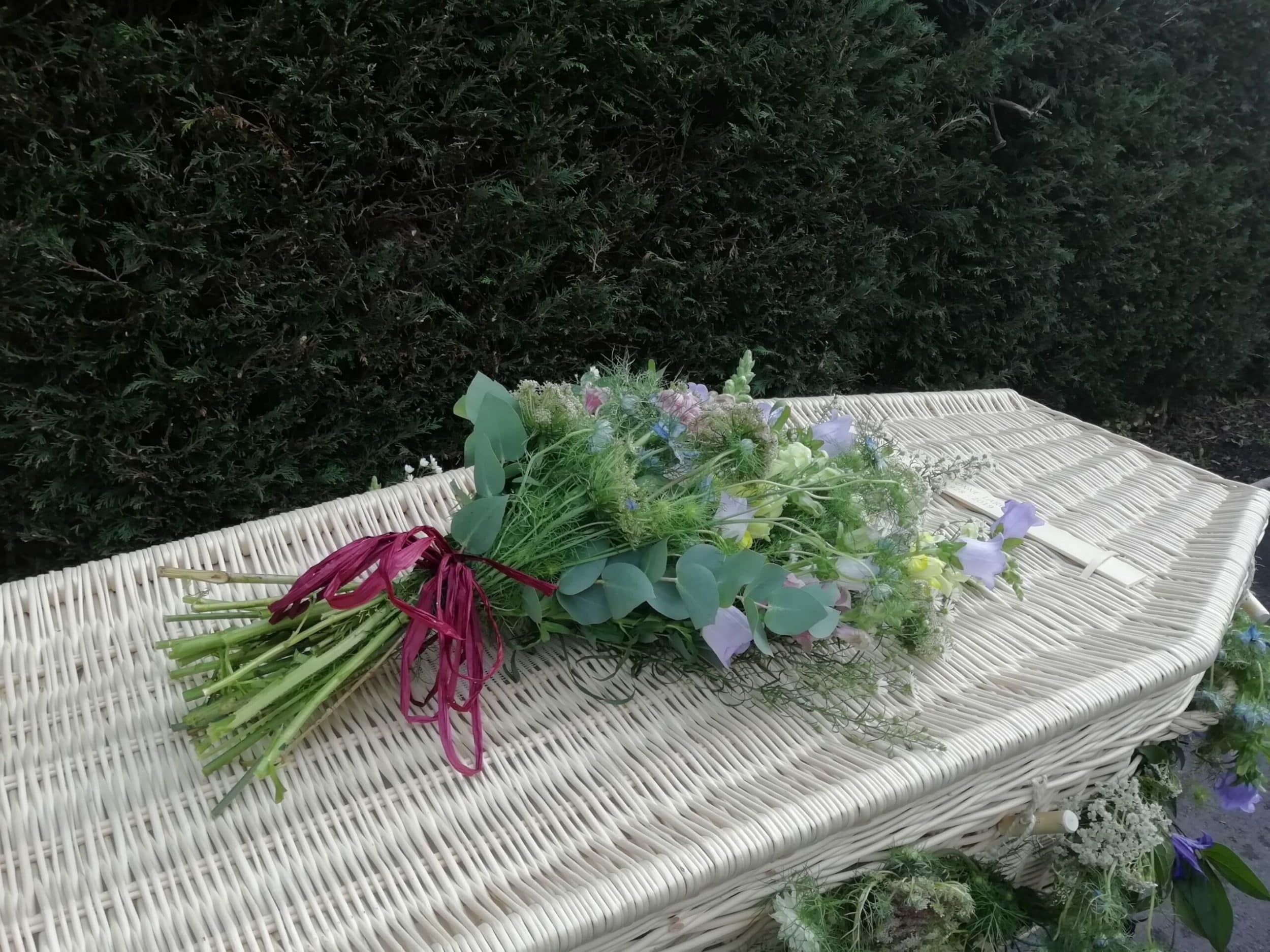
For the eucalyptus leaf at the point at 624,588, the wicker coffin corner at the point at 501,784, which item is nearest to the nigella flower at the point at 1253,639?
the wicker coffin corner at the point at 501,784

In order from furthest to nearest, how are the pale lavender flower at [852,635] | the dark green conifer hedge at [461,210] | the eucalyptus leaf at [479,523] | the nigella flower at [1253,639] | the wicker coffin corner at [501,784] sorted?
the dark green conifer hedge at [461,210] → the nigella flower at [1253,639] → the pale lavender flower at [852,635] → the eucalyptus leaf at [479,523] → the wicker coffin corner at [501,784]

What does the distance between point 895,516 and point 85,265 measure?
1.40 metres

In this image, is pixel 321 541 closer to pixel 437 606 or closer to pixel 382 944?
pixel 437 606

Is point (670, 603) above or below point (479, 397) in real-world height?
below

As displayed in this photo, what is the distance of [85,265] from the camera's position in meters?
1.45

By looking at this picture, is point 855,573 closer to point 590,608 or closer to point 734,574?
point 734,574

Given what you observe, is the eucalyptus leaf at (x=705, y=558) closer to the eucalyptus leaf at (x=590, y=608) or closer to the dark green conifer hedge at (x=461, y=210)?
the eucalyptus leaf at (x=590, y=608)

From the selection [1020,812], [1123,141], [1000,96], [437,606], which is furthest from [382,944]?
[1123,141]

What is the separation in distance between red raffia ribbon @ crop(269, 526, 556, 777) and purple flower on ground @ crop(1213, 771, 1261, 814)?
3.69ft

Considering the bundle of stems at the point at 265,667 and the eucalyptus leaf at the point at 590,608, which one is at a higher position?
the eucalyptus leaf at the point at 590,608

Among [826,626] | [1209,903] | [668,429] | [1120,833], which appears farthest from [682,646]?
[1209,903]

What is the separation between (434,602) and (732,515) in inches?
14.5

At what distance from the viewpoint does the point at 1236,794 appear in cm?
129

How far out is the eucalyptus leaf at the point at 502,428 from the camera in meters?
1.02
